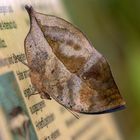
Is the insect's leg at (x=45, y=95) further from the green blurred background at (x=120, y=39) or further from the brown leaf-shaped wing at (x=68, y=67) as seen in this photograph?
the green blurred background at (x=120, y=39)

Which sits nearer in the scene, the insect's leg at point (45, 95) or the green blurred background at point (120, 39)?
the insect's leg at point (45, 95)

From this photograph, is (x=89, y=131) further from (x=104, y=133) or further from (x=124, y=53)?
(x=124, y=53)

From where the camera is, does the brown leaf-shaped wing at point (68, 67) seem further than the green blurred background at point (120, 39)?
No

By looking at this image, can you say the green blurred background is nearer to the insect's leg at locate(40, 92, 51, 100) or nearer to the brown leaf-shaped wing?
the brown leaf-shaped wing

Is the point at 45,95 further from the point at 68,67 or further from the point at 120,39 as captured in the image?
the point at 120,39

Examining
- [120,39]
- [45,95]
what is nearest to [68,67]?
[45,95]

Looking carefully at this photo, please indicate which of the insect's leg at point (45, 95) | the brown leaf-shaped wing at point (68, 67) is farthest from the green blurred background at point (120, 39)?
the insect's leg at point (45, 95)
